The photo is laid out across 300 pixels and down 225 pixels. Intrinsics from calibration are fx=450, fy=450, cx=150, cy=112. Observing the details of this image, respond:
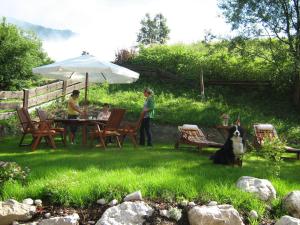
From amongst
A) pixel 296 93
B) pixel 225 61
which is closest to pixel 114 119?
pixel 296 93

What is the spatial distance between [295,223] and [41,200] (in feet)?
10.7

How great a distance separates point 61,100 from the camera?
53.4 feet

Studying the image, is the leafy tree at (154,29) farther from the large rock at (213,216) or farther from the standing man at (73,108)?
the large rock at (213,216)

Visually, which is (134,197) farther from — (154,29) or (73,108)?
(154,29)

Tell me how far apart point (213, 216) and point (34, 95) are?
1023cm

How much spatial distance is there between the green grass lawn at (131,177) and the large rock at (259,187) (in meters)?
0.14

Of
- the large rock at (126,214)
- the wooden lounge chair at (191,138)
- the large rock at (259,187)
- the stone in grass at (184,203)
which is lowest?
the large rock at (126,214)

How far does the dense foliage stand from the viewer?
17031 mm

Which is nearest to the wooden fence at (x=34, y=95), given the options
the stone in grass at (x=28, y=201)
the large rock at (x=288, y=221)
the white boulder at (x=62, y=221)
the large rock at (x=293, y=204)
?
the stone in grass at (x=28, y=201)

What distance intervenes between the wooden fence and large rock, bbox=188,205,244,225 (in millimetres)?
→ 8644

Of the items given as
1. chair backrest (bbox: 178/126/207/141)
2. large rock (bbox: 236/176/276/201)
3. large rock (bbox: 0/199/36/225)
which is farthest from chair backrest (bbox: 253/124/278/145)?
large rock (bbox: 0/199/36/225)

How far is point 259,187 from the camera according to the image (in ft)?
21.1

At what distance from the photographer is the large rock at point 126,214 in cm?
557

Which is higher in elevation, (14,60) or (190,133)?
(14,60)
